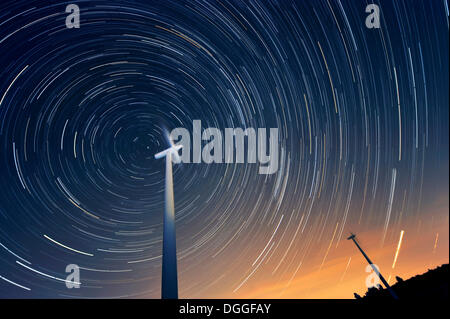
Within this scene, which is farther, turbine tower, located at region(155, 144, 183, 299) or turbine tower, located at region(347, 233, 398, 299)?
turbine tower, located at region(347, 233, 398, 299)

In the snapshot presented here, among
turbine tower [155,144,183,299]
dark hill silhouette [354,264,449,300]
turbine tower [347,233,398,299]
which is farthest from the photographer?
turbine tower [347,233,398,299]

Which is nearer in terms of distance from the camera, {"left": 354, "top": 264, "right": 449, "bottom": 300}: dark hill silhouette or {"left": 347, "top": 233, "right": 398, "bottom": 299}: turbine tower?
{"left": 354, "top": 264, "right": 449, "bottom": 300}: dark hill silhouette

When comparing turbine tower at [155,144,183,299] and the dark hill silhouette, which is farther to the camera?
the dark hill silhouette

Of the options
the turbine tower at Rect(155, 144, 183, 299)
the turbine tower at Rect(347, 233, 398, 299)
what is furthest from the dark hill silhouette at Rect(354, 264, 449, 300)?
the turbine tower at Rect(155, 144, 183, 299)

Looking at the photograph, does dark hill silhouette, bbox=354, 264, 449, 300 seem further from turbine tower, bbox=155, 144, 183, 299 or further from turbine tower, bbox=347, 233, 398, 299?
turbine tower, bbox=155, 144, 183, 299

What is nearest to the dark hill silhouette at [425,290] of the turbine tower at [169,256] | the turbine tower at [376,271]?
the turbine tower at [376,271]

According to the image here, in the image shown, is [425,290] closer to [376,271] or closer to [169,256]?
[376,271]

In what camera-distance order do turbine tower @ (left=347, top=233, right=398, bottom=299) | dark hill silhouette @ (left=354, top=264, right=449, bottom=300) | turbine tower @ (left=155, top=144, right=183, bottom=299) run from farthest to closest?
turbine tower @ (left=347, top=233, right=398, bottom=299) → dark hill silhouette @ (left=354, top=264, right=449, bottom=300) → turbine tower @ (left=155, top=144, right=183, bottom=299)
